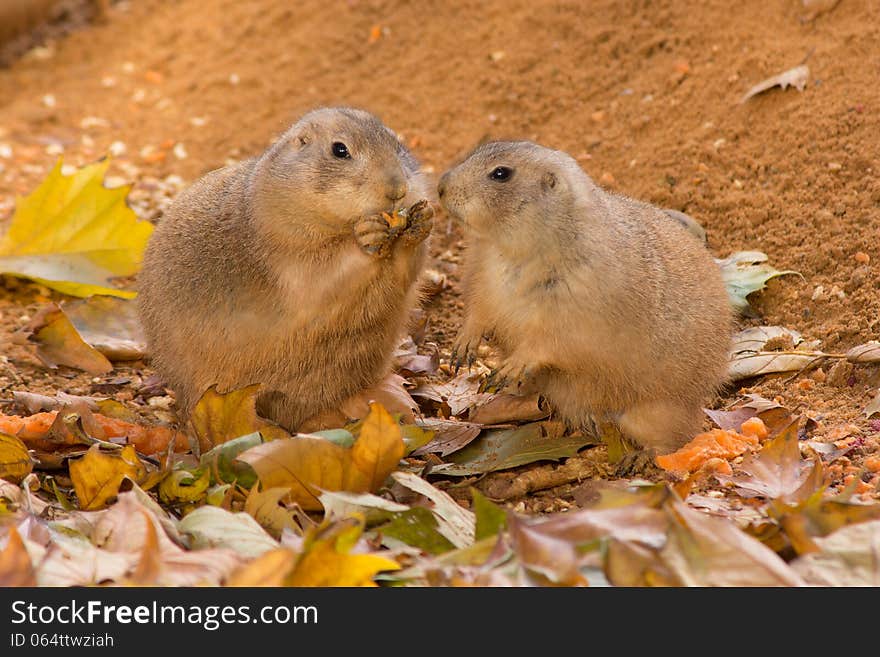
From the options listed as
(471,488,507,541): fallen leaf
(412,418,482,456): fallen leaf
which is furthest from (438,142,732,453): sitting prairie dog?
(471,488,507,541): fallen leaf

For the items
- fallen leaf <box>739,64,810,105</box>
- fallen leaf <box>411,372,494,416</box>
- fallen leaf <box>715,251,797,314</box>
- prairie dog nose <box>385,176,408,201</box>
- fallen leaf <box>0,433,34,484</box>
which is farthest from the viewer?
fallen leaf <box>739,64,810,105</box>

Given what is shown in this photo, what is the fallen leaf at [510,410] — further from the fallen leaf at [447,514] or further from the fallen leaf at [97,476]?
the fallen leaf at [97,476]

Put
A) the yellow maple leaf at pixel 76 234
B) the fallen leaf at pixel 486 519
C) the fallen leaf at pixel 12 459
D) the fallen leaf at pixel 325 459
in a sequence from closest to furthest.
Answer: the fallen leaf at pixel 486 519
the fallen leaf at pixel 325 459
the fallen leaf at pixel 12 459
the yellow maple leaf at pixel 76 234

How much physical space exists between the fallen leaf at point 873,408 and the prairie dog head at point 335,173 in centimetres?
204

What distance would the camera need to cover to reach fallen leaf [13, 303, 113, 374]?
6008 millimetres

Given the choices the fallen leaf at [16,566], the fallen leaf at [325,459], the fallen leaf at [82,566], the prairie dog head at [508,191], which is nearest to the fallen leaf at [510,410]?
the prairie dog head at [508,191]

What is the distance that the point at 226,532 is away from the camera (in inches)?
154

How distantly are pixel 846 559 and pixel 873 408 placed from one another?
1.71 meters

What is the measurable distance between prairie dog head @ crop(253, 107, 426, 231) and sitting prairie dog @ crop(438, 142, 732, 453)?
32 cm

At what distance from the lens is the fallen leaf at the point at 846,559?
11.1 ft

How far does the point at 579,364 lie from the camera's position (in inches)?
200

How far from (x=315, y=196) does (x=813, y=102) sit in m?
3.12

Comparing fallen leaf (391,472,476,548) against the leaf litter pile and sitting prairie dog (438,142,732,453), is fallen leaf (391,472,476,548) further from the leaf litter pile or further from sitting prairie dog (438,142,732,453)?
sitting prairie dog (438,142,732,453)

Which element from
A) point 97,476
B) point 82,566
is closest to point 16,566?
point 82,566
